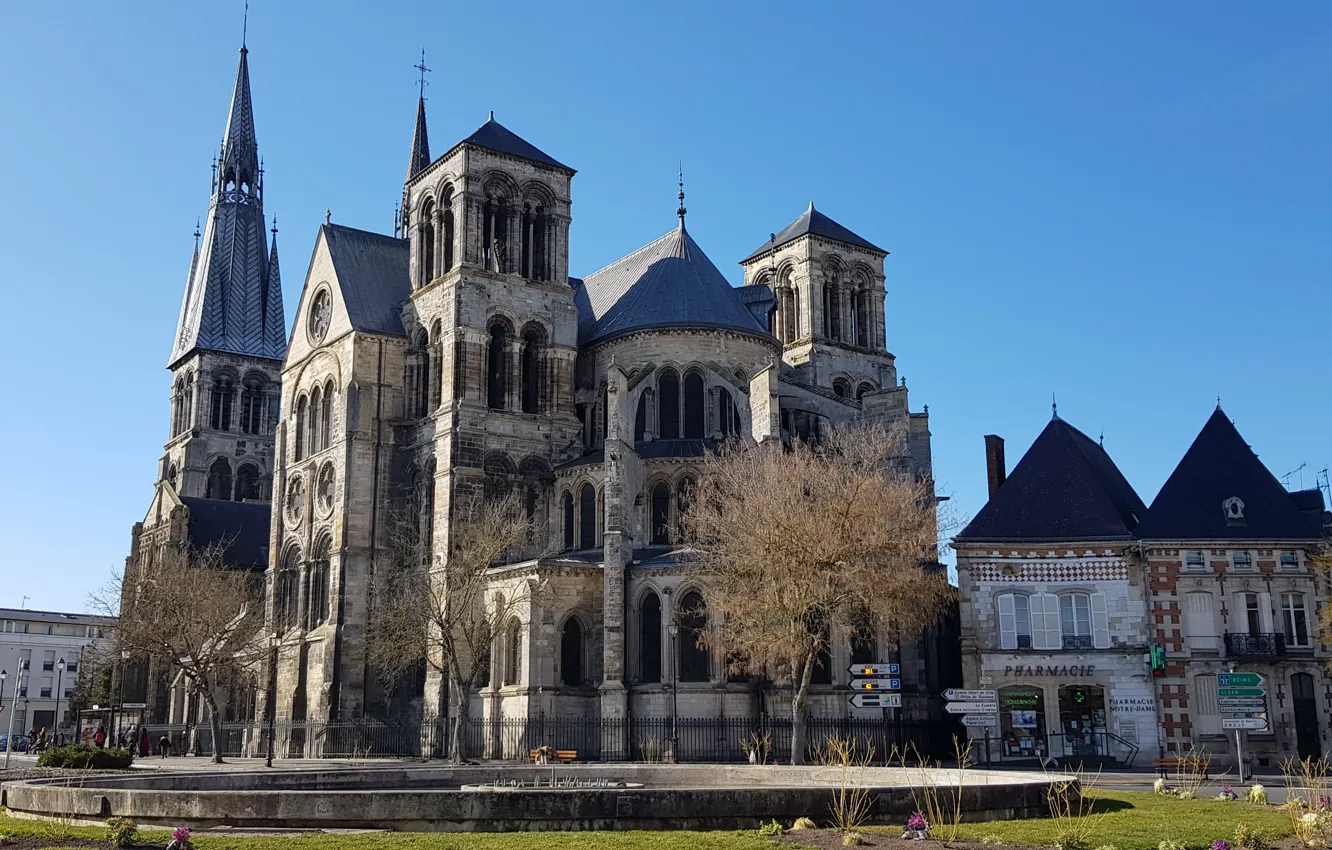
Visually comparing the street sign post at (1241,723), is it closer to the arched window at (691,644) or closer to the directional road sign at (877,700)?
the directional road sign at (877,700)

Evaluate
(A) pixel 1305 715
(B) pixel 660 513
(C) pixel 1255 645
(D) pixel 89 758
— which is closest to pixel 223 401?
(B) pixel 660 513

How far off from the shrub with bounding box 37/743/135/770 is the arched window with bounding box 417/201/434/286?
77.7 feet

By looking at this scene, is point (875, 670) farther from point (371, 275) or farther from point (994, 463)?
point (371, 275)

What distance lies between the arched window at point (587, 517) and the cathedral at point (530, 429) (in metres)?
0.08

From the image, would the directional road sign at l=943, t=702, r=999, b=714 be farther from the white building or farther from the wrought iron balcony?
the white building

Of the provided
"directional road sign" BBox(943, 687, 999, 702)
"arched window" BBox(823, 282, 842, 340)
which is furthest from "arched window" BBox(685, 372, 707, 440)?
"directional road sign" BBox(943, 687, 999, 702)

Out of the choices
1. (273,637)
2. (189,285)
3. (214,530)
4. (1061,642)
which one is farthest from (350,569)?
(189,285)

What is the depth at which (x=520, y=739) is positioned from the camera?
3928 cm

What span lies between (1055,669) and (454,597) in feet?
59.4

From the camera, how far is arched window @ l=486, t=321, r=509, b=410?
4841cm

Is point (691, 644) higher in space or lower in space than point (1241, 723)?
higher

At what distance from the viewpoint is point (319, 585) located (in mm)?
49344

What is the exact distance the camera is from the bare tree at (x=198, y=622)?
1666 inches

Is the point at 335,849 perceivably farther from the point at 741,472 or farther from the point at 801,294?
the point at 801,294
